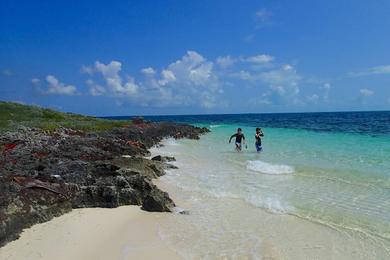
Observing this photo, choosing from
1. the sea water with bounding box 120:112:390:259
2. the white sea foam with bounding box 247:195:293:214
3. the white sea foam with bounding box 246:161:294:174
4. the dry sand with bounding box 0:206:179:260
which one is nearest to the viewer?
the dry sand with bounding box 0:206:179:260

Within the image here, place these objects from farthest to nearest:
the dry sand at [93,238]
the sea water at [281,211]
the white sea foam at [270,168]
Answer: the white sea foam at [270,168] < the sea water at [281,211] < the dry sand at [93,238]

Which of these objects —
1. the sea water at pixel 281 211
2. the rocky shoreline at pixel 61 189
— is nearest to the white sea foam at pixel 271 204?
the sea water at pixel 281 211

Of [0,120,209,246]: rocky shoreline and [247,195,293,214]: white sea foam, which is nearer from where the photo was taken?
[0,120,209,246]: rocky shoreline

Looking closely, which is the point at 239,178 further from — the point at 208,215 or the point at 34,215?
the point at 34,215

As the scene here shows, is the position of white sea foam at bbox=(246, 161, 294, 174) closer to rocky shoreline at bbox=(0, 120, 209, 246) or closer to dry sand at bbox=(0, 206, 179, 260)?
rocky shoreline at bbox=(0, 120, 209, 246)

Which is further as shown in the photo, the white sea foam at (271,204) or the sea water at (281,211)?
the white sea foam at (271,204)

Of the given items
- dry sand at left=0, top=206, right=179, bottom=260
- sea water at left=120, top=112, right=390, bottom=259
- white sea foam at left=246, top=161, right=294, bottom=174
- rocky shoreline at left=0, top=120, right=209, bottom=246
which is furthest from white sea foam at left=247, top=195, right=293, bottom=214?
white sea foam at left=246, top=161, right=294, bottom=174

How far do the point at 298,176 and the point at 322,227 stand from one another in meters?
7.37

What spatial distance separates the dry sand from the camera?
8250 millimetres

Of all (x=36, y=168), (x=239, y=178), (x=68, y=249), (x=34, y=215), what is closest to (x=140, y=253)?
(x=68, y=249)

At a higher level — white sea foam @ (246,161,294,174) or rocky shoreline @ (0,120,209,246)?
rocky shoreline @ (0,120,209,246)

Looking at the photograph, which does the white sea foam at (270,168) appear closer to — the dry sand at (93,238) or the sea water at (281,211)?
the sea water at (281,211)

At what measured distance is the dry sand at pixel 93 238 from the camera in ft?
27.1

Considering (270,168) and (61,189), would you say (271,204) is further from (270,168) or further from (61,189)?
(270,168)
